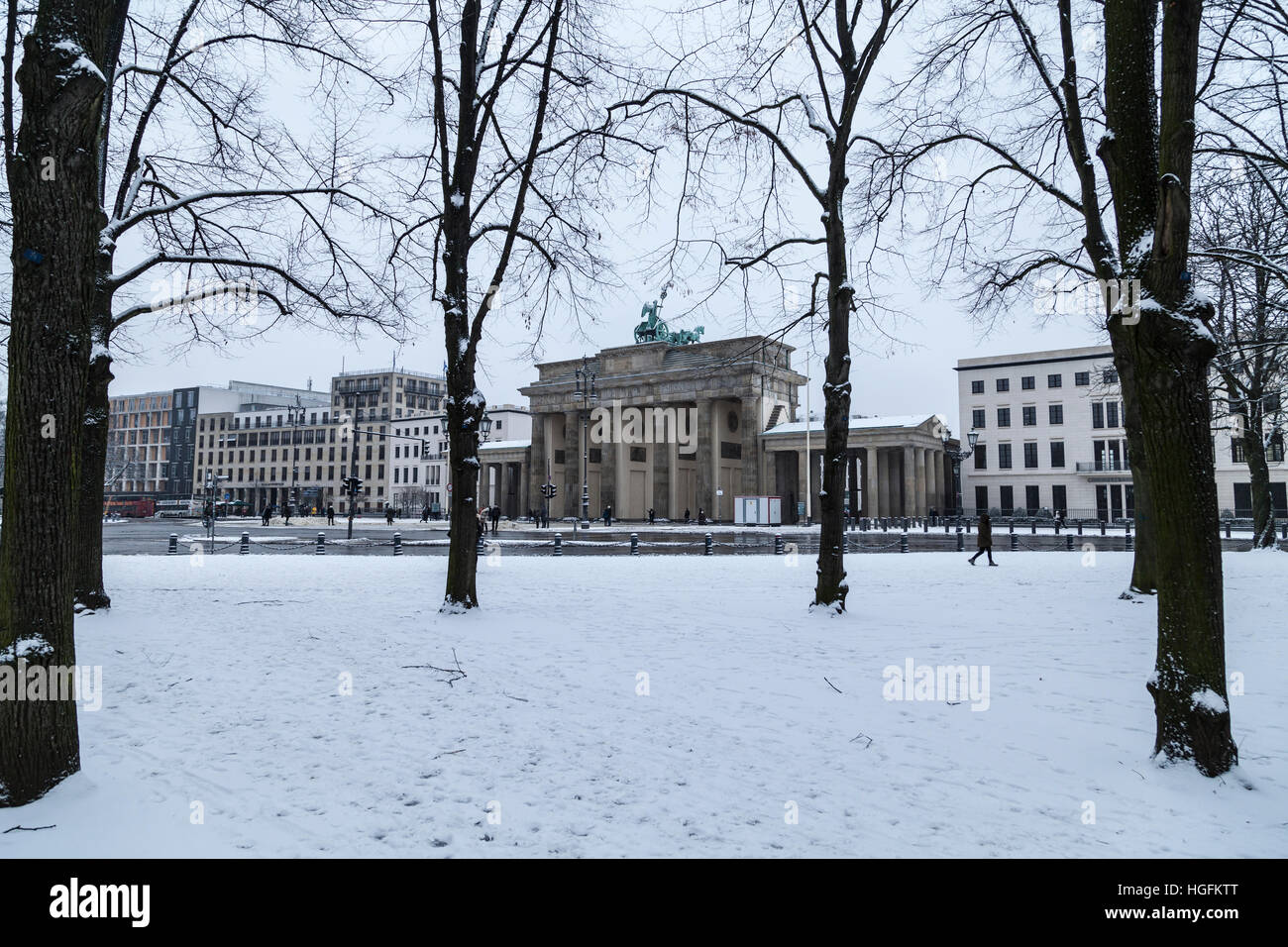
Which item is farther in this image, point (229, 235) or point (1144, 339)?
point (229, 235)

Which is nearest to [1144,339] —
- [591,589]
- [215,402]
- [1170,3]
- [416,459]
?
[1170,3]

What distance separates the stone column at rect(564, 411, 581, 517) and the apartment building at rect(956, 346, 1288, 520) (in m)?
36.7

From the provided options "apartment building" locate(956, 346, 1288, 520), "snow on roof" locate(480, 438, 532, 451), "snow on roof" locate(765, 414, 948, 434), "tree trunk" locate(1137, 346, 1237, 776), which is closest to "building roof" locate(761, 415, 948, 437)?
"snow on roof" locate(765, 414, 948, 434)

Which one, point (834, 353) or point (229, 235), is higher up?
point (229, 235)

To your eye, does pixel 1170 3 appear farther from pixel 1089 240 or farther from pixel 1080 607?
pixel 1080 607

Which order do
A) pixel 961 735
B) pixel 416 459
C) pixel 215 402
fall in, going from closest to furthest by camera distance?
pixel 961 735 < pixel 416 459 < pixel 215 402

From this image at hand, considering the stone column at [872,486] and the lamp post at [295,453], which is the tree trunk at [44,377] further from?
the lamp post at [295,453]

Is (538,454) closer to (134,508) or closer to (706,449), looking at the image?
(706,449)

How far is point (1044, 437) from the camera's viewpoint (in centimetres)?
6688

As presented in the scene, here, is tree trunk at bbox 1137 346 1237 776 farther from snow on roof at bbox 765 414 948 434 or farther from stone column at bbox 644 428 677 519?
stone column at bbox 644 428 677 519

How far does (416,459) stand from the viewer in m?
107
